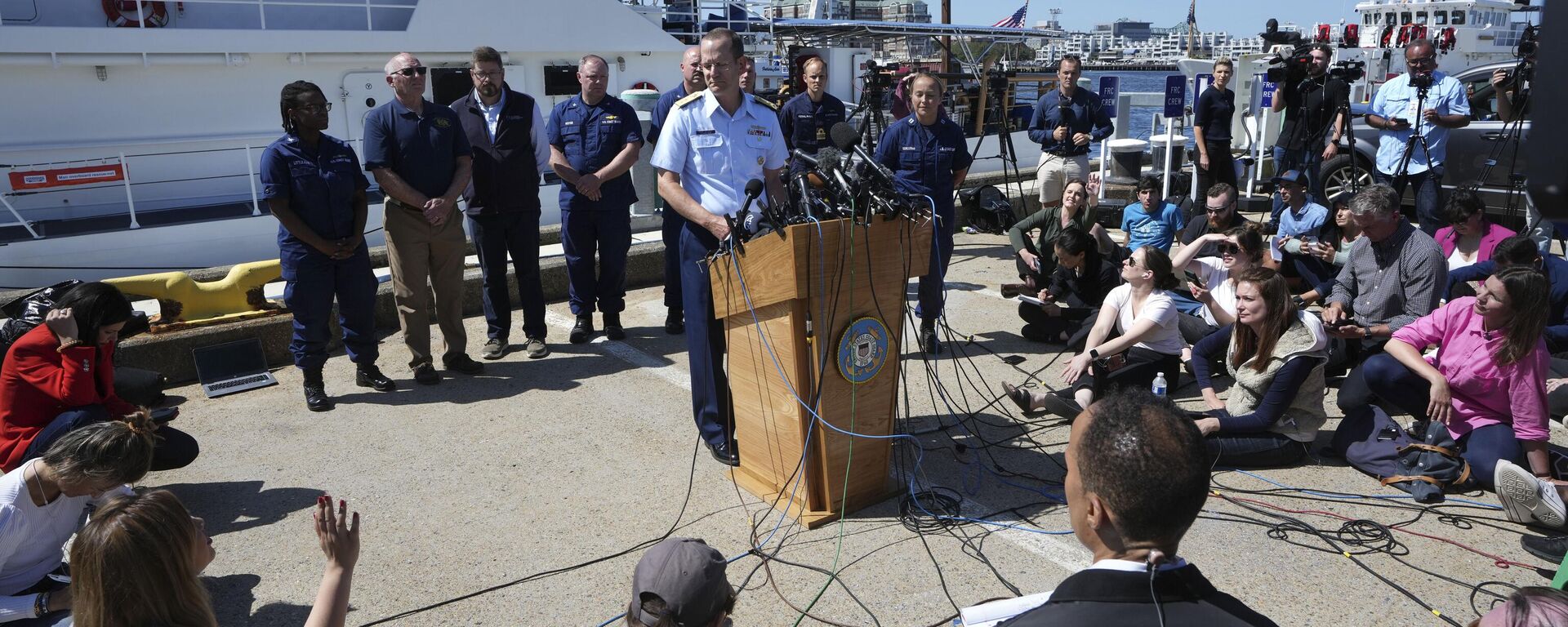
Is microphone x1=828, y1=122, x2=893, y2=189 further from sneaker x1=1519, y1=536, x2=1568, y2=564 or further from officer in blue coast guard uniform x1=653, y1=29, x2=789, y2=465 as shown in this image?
sneaker x1=1519, y1=536, x2=1568, y2=564

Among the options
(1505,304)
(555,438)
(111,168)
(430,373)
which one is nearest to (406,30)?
(111,168)

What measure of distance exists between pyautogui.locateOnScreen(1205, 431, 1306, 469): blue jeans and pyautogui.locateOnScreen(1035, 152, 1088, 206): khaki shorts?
12.5 feet

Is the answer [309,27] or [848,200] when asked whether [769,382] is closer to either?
[848,200]

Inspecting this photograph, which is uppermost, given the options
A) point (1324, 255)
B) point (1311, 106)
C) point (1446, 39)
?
point (1446, 39)

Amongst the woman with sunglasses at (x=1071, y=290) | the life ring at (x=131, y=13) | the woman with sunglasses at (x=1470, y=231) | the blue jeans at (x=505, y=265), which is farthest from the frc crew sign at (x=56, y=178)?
the woman with sunglasses at (x=1470, y=231)

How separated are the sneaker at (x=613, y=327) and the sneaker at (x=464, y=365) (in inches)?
39.4

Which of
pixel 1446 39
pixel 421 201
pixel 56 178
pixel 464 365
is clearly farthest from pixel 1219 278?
pixel 1446 39

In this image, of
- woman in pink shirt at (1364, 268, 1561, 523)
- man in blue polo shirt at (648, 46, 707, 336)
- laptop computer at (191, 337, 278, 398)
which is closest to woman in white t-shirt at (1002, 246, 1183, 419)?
woman in pink shirt at (1364, 268, 1561, 523)

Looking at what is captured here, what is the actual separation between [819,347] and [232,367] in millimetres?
4363

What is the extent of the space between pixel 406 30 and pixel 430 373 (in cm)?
721

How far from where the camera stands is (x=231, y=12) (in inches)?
465

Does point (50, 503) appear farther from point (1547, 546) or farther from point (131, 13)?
point (131, 13)

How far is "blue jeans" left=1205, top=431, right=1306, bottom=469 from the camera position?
4641 mm

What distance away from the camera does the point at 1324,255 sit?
22.1 ft
